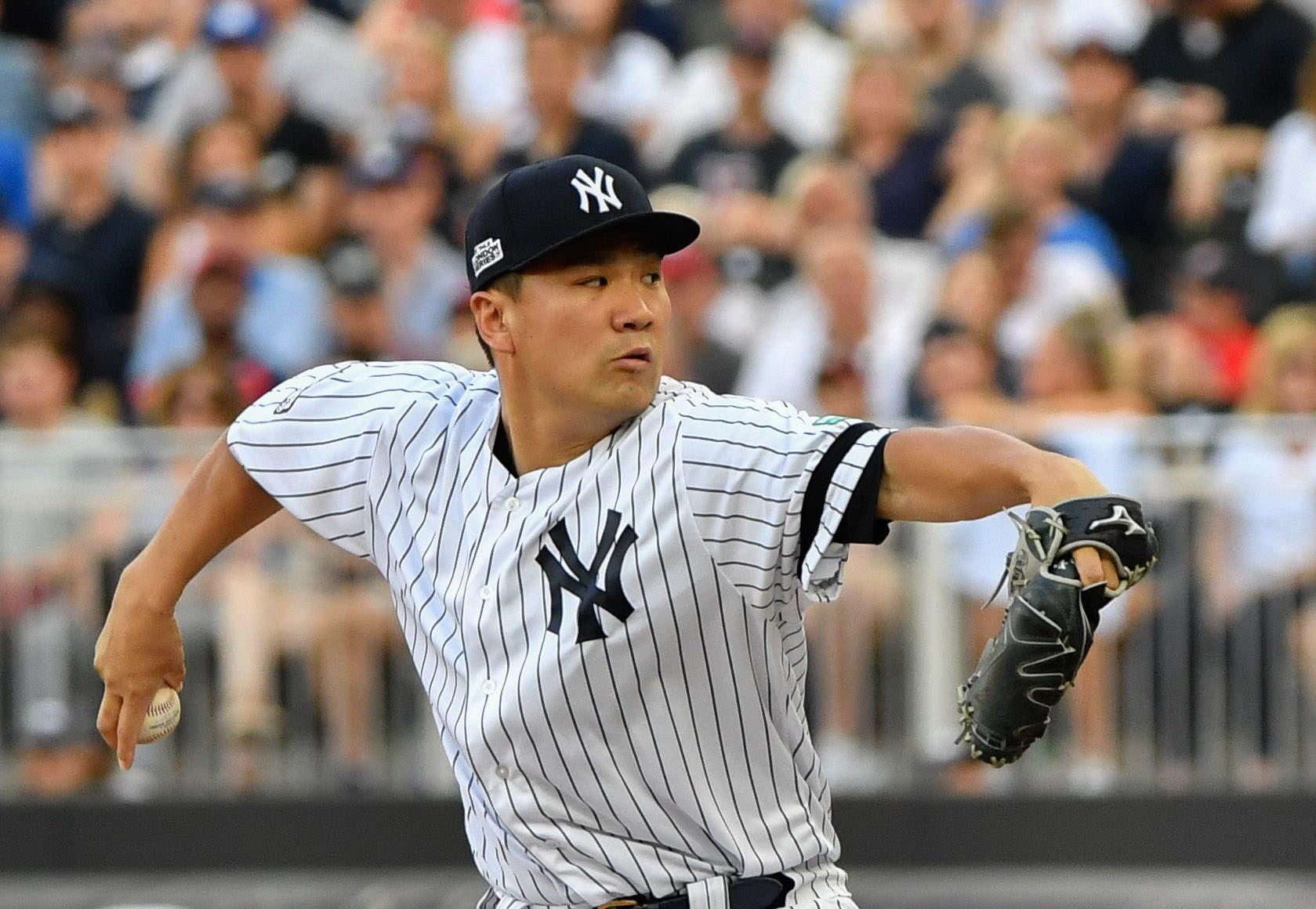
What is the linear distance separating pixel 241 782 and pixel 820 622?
7.65 ft

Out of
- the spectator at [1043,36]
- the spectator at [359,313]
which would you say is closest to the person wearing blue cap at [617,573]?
the spectator at [359,313]

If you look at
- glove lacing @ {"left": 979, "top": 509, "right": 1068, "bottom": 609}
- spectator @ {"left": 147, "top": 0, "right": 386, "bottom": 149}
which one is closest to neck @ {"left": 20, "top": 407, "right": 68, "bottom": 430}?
spectator @ {"left": 147, "top": 0, "right": 386, "bottom": 149}

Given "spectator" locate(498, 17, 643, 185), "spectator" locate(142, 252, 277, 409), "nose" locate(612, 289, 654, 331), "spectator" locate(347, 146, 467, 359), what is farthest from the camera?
"spectator" locate(498, 17, 643, 185)

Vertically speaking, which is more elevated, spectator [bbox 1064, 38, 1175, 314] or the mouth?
spectator [bbox 1064, 38, 1175, 314]

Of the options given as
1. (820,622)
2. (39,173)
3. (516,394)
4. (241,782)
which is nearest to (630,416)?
(516,394)

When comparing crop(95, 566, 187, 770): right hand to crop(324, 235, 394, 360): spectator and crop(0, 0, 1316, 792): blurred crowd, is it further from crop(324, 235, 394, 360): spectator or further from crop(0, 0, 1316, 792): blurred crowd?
crop(324, 235, 394, 360): spectator

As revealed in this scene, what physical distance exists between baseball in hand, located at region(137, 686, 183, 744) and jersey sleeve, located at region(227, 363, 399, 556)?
0.44m

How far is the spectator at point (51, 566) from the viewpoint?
817 cm

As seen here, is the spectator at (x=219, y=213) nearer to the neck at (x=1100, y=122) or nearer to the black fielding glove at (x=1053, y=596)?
the neck at (x=1100, y=122)

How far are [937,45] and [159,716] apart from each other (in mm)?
6908

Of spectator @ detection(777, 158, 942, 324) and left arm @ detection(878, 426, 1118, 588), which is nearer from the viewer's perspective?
left arm @ detection(878, 426, 1118, 588)

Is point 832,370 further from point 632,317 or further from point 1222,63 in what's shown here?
point 632,317

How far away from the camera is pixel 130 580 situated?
4184 mm

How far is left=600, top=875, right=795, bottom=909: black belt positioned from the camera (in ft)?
12.1
